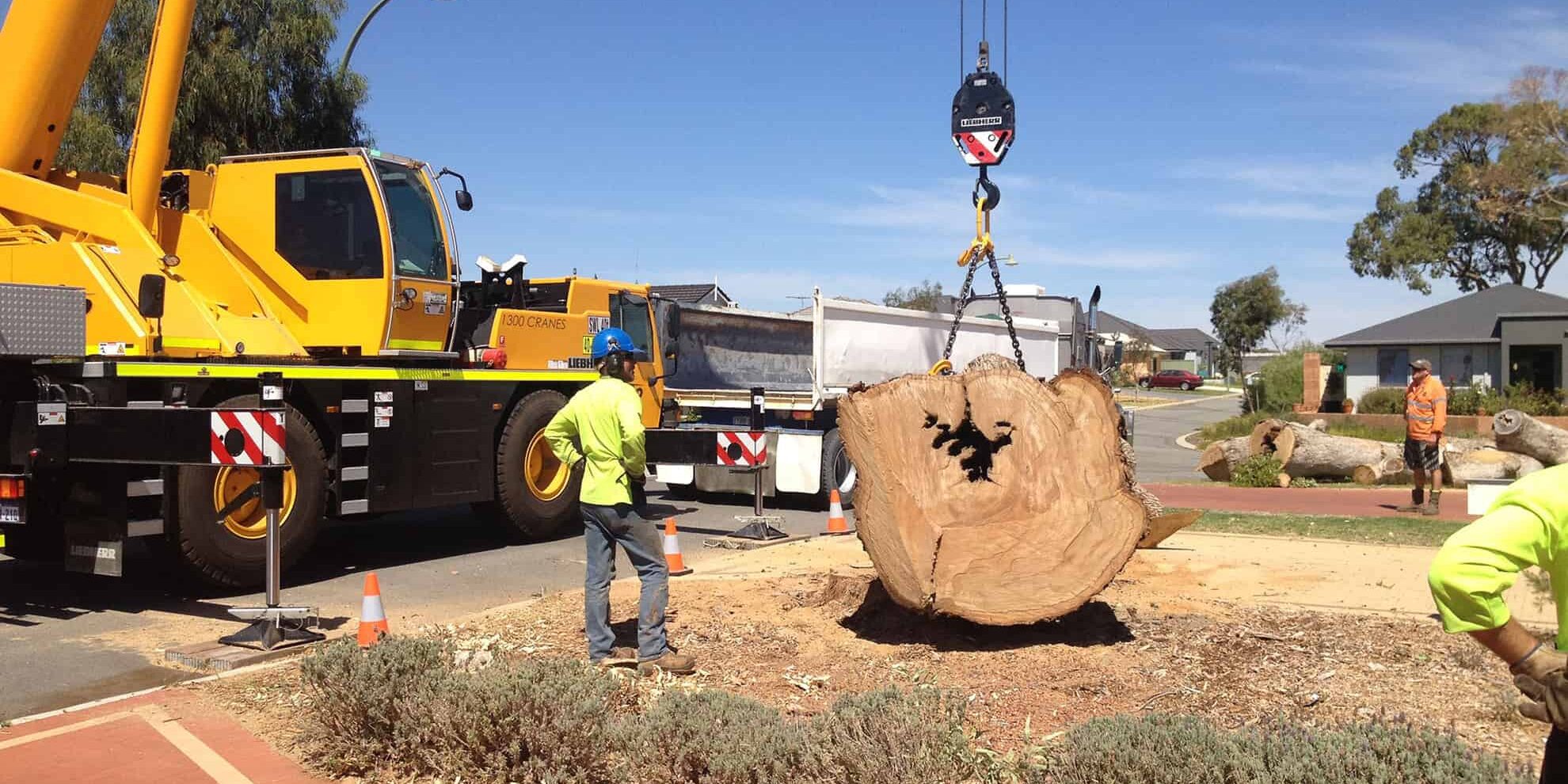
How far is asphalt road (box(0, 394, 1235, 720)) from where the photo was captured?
692 cm

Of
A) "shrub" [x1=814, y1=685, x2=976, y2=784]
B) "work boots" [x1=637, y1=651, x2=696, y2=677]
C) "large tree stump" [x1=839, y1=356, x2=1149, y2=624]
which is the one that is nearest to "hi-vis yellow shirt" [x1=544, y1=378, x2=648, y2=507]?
"work boots" [x1=637, y1=651, x2=696, y2=677]

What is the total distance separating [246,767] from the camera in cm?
514

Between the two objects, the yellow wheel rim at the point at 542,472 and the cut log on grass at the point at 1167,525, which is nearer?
the cut log on grass at the point at 1167,525

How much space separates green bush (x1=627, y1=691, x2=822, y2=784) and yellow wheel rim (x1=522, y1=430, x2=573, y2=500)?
7.20 meters

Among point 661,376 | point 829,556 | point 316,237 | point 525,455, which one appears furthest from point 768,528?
point 316,237

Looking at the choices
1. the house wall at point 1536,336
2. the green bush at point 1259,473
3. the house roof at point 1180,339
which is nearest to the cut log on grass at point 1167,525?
the green bush at point 1259,473

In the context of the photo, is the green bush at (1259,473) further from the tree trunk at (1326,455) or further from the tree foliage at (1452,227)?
the tree foliage at (1452,227)

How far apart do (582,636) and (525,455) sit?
4706 mm

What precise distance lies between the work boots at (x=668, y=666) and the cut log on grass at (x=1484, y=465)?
16423mm

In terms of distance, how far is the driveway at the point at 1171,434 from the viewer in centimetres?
2347

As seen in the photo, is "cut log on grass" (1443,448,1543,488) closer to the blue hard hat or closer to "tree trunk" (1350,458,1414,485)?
"tree trunk" (1350,458,1414,485)

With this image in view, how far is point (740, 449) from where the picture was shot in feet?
39.3

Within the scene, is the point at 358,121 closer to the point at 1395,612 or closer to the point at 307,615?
the point at 307,615

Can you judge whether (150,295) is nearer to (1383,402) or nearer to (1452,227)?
(1383,402)
